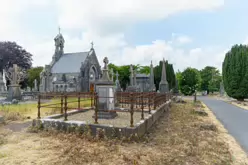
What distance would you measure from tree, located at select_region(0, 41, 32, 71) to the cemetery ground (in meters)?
42.0

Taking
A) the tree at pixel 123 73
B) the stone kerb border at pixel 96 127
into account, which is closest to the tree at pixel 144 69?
the tree at pixel 123 73

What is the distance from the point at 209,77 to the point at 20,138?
58370 millimetres

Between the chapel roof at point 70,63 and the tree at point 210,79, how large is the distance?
36854 millimetres

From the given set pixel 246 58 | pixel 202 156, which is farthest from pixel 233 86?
pixel 202 156

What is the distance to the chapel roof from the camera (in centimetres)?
3388

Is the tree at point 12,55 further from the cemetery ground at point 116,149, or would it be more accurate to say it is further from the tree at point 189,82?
the cemetery ground at point 116,149

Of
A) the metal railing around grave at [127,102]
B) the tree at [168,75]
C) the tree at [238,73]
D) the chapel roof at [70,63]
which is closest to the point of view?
the metal railing around grave at [127,102]

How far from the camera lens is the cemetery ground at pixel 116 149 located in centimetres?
354

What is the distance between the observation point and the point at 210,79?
54906 mm

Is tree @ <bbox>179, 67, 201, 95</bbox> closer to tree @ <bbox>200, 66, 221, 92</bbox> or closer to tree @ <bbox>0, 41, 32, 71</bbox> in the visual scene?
tree @ <bbox>200, 66, 221, 92</bbox>

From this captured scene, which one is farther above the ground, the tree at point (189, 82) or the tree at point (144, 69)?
the tree at point (144, 69)

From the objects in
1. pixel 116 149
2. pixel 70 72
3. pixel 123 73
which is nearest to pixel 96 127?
pixel 116 149

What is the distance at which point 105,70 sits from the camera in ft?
25.1

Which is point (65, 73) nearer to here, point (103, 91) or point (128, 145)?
point (103, 91)
